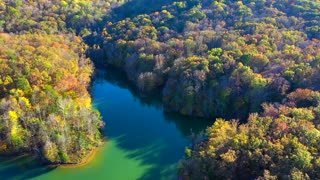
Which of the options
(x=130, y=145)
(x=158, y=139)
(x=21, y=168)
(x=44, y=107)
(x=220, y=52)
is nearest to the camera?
(x=21, y=168)

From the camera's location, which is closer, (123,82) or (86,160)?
(86,160)

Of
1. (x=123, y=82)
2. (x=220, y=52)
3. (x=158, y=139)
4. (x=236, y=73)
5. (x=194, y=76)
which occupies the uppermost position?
(x=220, y=52)

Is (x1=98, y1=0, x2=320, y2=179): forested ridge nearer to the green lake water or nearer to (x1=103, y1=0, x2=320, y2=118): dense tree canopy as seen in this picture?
(x1=103, y1=0, x2=320, y2=118): dense tree canopy

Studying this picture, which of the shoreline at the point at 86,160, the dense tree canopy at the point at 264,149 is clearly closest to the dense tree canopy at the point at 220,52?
the dense tree canopy at the point at 264,149

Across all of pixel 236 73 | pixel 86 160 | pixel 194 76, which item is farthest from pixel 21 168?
pixel 236 73

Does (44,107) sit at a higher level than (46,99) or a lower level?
lower

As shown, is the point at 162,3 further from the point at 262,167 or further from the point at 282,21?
the point at 262,167

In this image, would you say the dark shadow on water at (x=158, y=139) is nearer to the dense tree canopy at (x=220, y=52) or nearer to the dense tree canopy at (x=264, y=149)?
the dense tree canopy at (x=220, y=52)

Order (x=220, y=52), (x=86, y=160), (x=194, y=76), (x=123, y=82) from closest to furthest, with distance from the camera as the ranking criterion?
1. (x=86, y=160)
2. (x=194, y=76)
3. (x=220, y=52)
4. (x=123, y=82)

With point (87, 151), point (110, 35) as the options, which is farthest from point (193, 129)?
point (110, 35)

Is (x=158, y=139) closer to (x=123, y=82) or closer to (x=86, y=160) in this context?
(x=86, y=160)
